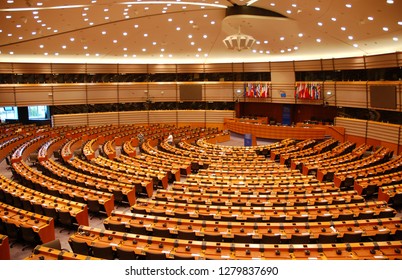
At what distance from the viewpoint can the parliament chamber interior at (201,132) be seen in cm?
868

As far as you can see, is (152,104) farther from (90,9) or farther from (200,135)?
(90,9)

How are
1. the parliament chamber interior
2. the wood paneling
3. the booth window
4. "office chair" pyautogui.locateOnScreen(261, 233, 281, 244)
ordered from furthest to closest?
the booth window < the wood paneling < the parliament chamber interior < "office chair" pyautogui.locateOnScreen(261, 233, 281, 244)

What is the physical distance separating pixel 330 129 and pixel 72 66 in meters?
21.1

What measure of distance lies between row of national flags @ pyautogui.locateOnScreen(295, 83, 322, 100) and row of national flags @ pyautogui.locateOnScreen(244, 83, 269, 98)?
263 cm

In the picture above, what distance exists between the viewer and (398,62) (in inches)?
835

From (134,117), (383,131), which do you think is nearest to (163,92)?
(134,117)

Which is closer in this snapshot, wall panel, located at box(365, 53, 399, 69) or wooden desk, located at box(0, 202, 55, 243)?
wooden desk, located at box(0, 202, 55, 243)

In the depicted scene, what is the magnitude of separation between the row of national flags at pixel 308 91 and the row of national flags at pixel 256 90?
263 centimetres

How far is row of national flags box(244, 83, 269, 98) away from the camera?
1184 inches

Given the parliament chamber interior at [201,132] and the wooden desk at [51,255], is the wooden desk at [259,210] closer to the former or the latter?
the parliament chamber interior at [201,132]

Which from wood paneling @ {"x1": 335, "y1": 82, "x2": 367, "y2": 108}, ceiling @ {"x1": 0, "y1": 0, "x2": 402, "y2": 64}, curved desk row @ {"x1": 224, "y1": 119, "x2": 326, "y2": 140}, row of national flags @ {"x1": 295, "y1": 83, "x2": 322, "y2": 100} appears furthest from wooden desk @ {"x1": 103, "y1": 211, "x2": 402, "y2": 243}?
row of national flags @ {"x1": 295, "y1": 83, "x2": 322, "y2": 100}

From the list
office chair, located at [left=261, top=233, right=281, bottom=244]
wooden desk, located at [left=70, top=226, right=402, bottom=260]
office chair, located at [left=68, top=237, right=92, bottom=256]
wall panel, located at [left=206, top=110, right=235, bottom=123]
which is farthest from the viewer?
wall panel, located at [left=206, top=110, right=235, bottom=123]

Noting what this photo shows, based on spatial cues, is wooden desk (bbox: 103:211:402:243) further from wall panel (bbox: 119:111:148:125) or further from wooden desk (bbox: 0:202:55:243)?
wall panel (bbox: 119:111:148:125)

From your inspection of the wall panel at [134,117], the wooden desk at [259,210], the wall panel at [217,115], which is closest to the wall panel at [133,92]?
the wall panel at [134,117]
